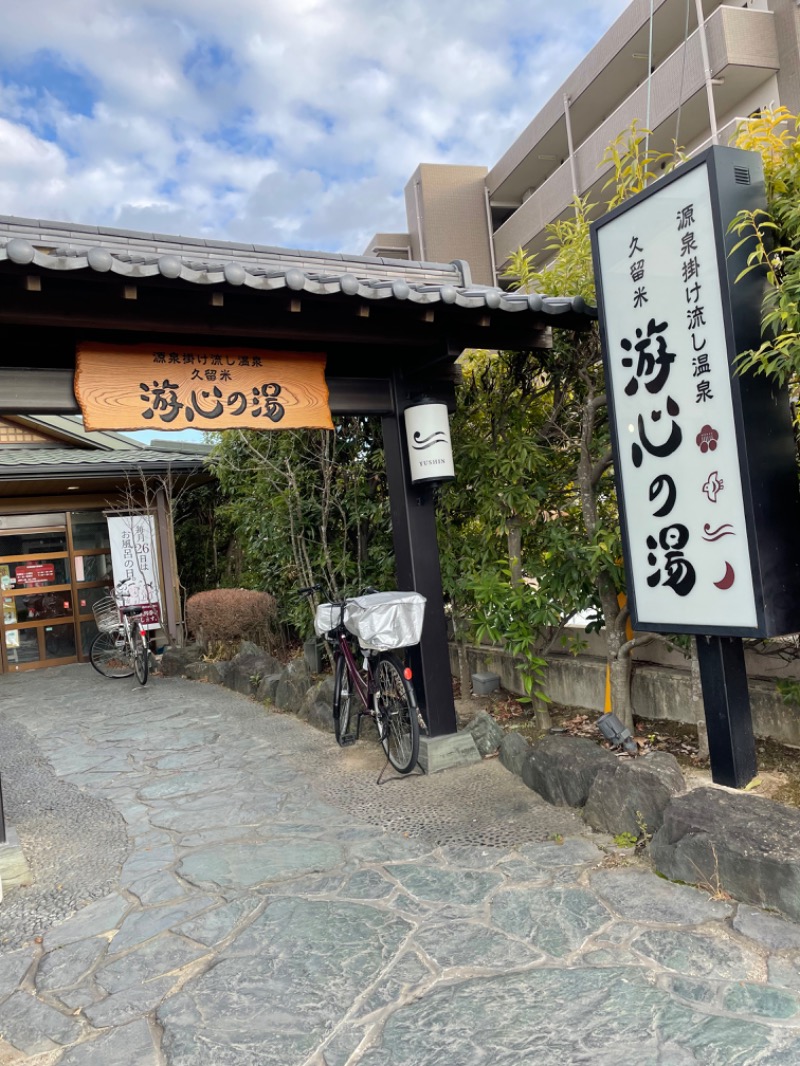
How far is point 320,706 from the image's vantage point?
24.7 feet

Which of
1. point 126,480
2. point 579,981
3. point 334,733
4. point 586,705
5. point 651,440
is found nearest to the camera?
point 579,981

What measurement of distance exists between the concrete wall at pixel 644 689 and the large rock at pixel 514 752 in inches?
43.8

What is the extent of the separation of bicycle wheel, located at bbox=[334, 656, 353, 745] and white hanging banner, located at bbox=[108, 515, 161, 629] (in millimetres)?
6663

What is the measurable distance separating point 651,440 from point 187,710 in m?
6.61

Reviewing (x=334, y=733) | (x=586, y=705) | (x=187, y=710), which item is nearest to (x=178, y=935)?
(x=334, y=733)

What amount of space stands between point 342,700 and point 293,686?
1.81 meters

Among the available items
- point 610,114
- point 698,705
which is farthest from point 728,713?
point 610,114

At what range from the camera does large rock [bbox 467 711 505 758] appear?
19.2 feet

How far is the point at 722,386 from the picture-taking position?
Result: 4.02 meters

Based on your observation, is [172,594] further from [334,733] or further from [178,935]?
[178,935]

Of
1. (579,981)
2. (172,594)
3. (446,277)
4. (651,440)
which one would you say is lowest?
(579,981)

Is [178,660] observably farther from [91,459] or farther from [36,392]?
[36,392]

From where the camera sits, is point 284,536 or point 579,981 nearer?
point 579,981

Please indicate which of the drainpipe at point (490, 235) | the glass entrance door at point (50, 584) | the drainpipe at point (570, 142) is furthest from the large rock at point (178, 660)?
the drainpipe at point (490, 235)
